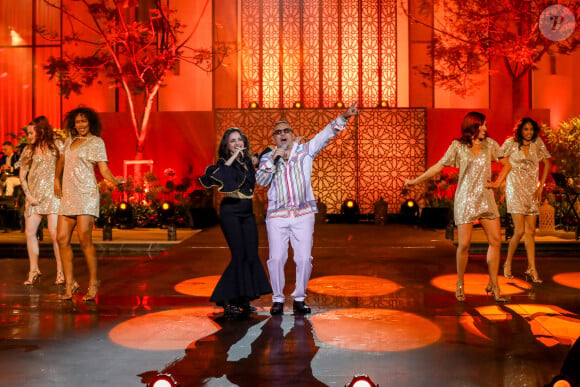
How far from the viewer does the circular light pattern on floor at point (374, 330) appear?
5.46 metres

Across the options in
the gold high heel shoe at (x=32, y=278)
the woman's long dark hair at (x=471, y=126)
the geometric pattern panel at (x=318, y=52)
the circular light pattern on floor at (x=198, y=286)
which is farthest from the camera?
the geometric pattern panel at (x=318, y=52)

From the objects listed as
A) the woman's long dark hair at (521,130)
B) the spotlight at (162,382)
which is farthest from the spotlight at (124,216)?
Answer: the spotlight at (162,382)

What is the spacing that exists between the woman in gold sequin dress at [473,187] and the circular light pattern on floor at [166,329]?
7.99 feet

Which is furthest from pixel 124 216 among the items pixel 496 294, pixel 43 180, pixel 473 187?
pixel 496 294

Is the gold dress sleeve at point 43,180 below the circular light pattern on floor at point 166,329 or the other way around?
the other way around

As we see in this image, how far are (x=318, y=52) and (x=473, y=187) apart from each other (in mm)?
12639

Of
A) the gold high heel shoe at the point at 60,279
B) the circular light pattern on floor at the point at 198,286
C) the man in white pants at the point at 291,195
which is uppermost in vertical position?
the man in white pants at the point at 291,195

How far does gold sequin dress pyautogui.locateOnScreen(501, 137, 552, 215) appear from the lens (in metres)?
8.33

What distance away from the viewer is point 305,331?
5.95m

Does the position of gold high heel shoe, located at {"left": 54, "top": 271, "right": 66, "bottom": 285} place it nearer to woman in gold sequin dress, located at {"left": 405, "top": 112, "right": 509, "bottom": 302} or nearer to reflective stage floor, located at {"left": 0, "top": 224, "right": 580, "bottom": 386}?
reflective stage floor, located at {"left": 0, "top": 224, "right": 580, "bottom": 386}

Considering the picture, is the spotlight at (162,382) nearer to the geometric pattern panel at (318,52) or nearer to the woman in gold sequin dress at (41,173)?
the woman in gold sequin dress at (41,173)

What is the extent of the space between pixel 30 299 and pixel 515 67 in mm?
13972

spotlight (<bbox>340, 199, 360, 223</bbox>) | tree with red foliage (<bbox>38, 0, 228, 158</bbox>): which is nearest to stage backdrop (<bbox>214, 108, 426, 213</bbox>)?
spotlight (<bbox>340, 199, 360, 223</bbox>)

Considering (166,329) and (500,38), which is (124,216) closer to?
(500,38)
